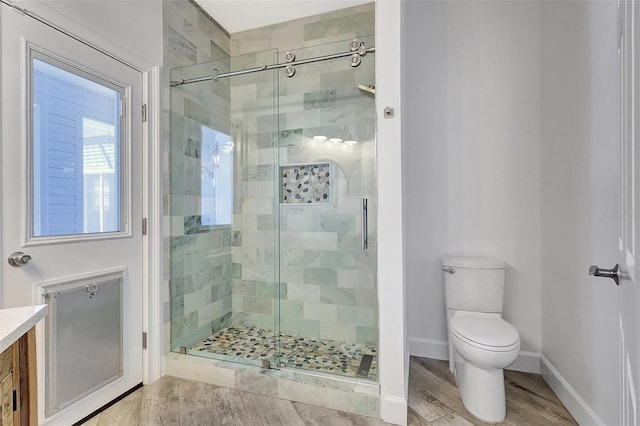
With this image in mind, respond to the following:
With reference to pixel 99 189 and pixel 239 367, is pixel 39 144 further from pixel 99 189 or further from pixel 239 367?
pixel 239 367

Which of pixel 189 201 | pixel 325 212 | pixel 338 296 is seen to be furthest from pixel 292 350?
pixel 189 201

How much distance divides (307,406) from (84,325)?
1298 mm

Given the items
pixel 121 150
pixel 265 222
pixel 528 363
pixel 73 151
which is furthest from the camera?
pixel 265 222

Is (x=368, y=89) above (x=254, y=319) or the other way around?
above

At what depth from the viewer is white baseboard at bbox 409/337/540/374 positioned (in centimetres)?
217

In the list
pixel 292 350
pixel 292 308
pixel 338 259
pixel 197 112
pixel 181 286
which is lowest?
pixel 292 350

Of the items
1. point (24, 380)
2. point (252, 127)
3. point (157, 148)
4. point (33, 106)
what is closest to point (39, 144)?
point (33, 106)

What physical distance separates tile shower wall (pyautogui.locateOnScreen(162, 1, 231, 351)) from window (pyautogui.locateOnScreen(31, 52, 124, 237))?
373 mm

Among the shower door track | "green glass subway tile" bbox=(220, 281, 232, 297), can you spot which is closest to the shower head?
the shower door track

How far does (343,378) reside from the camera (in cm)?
185

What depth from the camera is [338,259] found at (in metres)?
2.35

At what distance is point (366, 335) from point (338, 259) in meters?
0.56

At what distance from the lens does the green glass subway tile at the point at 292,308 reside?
8.03 feet

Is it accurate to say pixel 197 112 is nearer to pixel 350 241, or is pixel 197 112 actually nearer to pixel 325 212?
pixel 325 212
